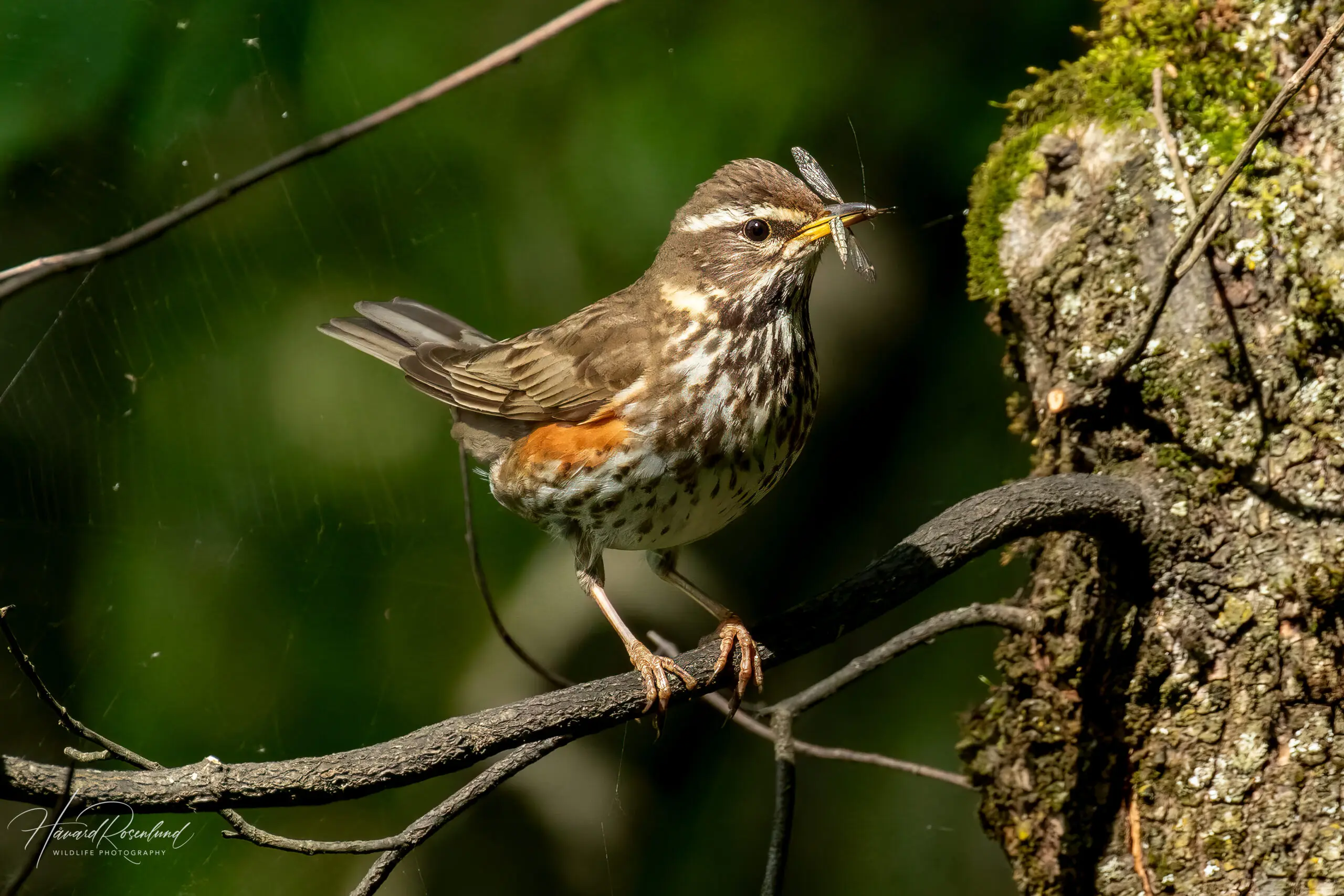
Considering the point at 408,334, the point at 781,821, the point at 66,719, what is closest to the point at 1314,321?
the point at 781,821

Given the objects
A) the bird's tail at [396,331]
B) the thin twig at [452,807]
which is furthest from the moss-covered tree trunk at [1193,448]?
the bird's tail at [396,331]

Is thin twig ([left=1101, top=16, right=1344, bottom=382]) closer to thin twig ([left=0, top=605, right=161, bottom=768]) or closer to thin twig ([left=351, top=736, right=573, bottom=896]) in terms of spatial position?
thin twig ([left=351, top=736, right=573, bottom=896])

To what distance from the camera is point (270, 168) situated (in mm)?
1507

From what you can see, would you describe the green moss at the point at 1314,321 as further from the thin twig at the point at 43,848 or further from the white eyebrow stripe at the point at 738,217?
the thin twig at the point at 43,848

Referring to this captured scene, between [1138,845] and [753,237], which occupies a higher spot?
[753,237]

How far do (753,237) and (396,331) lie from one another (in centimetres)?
170

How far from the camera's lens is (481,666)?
5.44 m

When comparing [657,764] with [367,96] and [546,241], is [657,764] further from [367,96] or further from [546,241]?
[367,96]

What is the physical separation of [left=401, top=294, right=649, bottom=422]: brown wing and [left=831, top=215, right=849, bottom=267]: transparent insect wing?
68cm

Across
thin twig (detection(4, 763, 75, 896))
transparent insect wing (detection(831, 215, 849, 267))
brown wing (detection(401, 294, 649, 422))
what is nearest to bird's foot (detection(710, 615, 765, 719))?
brown wing (detection(401, 294, 649, 422))

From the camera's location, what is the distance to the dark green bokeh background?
4.94 m

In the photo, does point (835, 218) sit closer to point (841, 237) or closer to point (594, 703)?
point (841, 237)

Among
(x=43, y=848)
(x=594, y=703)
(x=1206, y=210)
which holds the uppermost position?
(x=1206, y=210)

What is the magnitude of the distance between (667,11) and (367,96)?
1.40m
